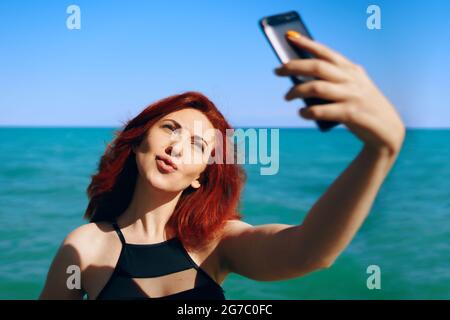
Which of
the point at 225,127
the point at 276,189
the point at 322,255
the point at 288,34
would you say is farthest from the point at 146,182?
the point at 276,189

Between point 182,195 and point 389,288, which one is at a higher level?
point 182,195

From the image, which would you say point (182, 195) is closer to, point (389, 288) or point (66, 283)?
point (66, 283)

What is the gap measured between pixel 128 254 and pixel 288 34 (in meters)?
1.27

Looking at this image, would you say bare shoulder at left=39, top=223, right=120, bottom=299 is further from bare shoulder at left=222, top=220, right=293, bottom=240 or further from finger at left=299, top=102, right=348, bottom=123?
finger at left=299, top=102, right=348, bottom=123

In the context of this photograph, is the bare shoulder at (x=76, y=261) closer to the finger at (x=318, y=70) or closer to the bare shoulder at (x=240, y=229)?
the bare shoulder at (x=240, y=229)

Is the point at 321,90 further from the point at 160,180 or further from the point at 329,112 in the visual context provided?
the point at 160,180

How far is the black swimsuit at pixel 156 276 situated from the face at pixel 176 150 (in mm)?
265

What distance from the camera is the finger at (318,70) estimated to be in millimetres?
1252

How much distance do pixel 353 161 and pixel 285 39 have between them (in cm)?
33

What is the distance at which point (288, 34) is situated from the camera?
4.53 feet

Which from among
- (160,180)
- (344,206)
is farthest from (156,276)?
(344,206)

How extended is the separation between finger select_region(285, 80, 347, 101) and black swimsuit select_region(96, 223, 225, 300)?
121 cm

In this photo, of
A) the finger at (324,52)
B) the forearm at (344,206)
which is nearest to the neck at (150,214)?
the forearm at (344,206)

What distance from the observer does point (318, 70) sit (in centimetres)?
125
